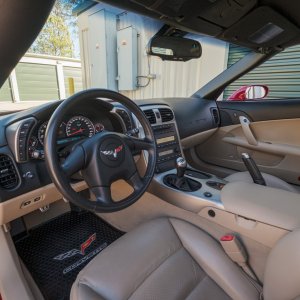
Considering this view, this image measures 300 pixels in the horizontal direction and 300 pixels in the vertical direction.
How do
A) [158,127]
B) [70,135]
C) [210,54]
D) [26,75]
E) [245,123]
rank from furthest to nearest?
[26,75], [210,54], [245,123], [158,127], [70,135]

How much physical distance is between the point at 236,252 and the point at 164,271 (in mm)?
280

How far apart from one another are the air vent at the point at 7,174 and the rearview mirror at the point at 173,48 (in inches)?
35.9

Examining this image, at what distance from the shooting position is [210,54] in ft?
10.4

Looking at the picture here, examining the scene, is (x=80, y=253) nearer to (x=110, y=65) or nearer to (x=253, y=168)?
(x=253, y=168)

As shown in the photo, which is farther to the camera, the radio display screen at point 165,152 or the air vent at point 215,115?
the air vent at point 215,115

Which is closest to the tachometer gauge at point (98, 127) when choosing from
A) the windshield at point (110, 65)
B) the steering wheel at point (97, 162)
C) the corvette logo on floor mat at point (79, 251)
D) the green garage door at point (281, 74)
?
the steering wheel at point (97, 162)

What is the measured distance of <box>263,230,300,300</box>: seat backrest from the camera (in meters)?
0.62

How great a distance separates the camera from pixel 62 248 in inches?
59.1

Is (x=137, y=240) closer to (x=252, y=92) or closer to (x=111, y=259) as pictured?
(x=111, y=259)

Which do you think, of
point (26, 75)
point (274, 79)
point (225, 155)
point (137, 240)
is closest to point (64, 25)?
point (26, 75)

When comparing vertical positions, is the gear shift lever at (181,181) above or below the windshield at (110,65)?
below

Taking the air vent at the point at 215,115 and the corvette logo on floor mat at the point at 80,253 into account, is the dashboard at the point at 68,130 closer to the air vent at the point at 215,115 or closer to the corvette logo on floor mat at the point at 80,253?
the corvette logo on floor mat at the point at 80,253

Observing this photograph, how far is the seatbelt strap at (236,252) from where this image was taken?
3.01 feet

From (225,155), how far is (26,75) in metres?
4.12
